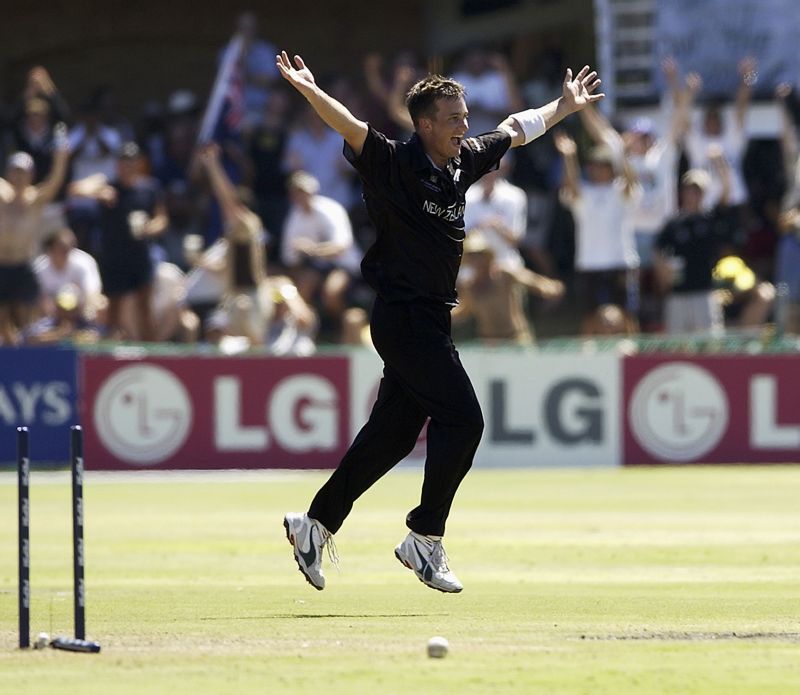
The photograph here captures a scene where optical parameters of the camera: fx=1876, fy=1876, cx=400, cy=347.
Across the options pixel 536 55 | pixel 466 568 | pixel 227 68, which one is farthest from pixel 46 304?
pixel 466 568

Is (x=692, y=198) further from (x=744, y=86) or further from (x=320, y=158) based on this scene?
(x=320, y=158)

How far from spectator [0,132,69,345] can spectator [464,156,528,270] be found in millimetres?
4205

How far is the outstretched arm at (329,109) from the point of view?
7871 mm

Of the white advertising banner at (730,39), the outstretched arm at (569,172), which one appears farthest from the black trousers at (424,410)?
the white advertising banner at (730,39)

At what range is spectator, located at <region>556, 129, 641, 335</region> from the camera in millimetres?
18719

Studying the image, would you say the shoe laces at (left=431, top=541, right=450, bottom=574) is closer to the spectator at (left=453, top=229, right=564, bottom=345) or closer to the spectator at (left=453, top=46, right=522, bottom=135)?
the spectator at (left=453, top=229, right=564, bottom=345)

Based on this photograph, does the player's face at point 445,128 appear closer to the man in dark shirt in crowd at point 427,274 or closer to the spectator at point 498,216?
the man in dark shirt in crowd at point 427,274

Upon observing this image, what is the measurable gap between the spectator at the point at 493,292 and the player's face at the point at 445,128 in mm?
10340

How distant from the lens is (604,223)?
61.9ft

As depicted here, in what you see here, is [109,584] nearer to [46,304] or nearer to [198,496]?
[198,496]

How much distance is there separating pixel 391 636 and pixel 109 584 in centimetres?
267

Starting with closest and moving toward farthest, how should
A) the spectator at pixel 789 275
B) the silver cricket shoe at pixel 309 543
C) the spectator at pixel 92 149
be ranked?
1. the silver cricket shoe at pixel 309 543
2. the spectator at pixel 789 275
3. the spectator at pixel 92 149

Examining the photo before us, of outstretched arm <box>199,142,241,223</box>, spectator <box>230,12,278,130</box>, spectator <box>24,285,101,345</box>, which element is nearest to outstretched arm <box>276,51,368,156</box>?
outstretched arm <box>199,142,241,223</box>

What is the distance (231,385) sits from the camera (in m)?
18.9
